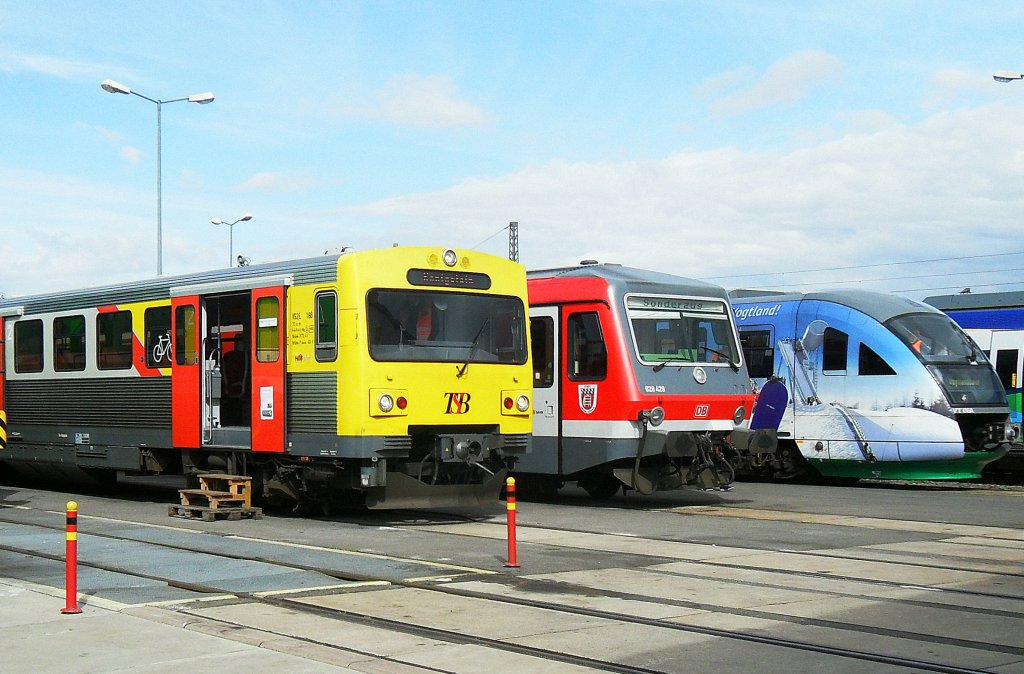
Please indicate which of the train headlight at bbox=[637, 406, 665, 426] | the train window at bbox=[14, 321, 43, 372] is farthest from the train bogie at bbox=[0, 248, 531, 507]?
the train window at bbox=[14, 321, 43, 372]

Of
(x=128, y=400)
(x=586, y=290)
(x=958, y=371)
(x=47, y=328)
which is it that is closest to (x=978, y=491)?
(x=958, y=371)

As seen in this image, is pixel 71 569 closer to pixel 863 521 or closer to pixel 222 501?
pixel 222 501

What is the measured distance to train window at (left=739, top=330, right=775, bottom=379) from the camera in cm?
2369

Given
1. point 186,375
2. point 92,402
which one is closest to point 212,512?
point 186,375

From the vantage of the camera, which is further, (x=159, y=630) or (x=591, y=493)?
(x=591, y=493)

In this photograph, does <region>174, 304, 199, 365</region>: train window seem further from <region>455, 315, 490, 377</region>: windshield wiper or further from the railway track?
the railway track

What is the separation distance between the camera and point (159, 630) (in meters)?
8.64

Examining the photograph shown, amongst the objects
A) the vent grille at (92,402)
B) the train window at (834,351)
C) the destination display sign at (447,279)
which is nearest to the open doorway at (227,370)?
the vent grille at (92,402)

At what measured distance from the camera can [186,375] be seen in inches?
700

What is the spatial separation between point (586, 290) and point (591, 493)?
365 cm

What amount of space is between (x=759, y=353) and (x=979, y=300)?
475 cm

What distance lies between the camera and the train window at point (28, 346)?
21672 mm

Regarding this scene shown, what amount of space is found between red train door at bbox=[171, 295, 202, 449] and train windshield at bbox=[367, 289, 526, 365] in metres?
3.59

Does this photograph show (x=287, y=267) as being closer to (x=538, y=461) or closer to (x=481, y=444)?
(x=481, y=444)
